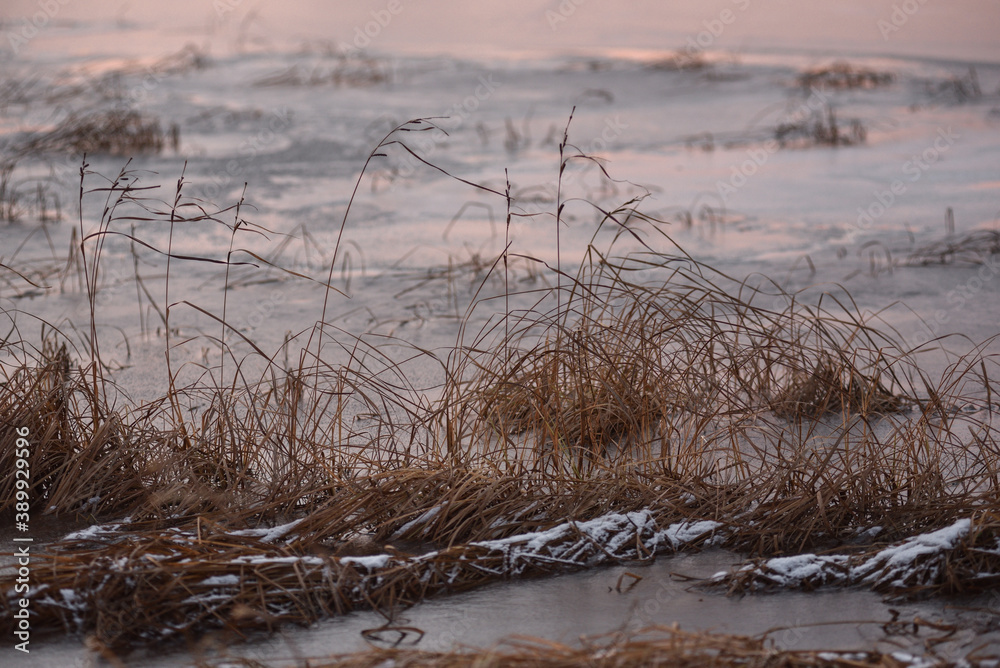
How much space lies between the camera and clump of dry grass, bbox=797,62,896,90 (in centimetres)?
1058

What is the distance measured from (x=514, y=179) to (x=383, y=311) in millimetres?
2894

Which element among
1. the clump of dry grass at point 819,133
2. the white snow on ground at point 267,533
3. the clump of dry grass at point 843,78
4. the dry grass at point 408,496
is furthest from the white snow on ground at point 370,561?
the clump of dry grass at point 843,78

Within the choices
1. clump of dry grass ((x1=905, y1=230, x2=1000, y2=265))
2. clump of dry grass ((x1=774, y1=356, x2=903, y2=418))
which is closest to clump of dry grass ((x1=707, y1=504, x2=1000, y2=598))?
clump of dry grass ((x1=774, y1=356, x2=903, y2=418))

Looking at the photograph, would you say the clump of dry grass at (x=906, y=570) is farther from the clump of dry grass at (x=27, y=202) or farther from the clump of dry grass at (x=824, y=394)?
the clump of dry grass at (x=27, y=202)

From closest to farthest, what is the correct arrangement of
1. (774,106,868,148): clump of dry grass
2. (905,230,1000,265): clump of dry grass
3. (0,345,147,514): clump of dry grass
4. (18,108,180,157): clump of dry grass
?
(0,345,147,514): clump of dry grass
(905,230,1000,265): clump of dry grass
(18,108,180,157): clump of dry grass
(774,106,868,148): clump of dry grass

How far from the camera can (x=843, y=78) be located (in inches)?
426

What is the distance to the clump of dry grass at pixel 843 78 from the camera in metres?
10.6

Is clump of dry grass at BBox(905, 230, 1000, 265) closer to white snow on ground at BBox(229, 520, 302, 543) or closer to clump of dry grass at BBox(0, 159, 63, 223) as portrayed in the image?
white snow on ground at BBox(229, 520, 302, 543)

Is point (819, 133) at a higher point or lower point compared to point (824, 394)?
higher

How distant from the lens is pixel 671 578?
2217mm

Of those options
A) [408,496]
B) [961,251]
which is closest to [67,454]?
[408,496]

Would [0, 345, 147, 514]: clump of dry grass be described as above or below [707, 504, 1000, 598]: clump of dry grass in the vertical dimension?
above

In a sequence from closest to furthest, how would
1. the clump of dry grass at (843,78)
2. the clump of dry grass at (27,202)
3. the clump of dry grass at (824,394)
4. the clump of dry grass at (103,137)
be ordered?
1. the clump of dry grass at (824,394)
2. the clump of dry grass at (27,202)
3. the clump of dry grass at (103,137)
4. the clump of dry grass at (843,78)

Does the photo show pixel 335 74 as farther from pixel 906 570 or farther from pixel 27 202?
pixel 906 570
